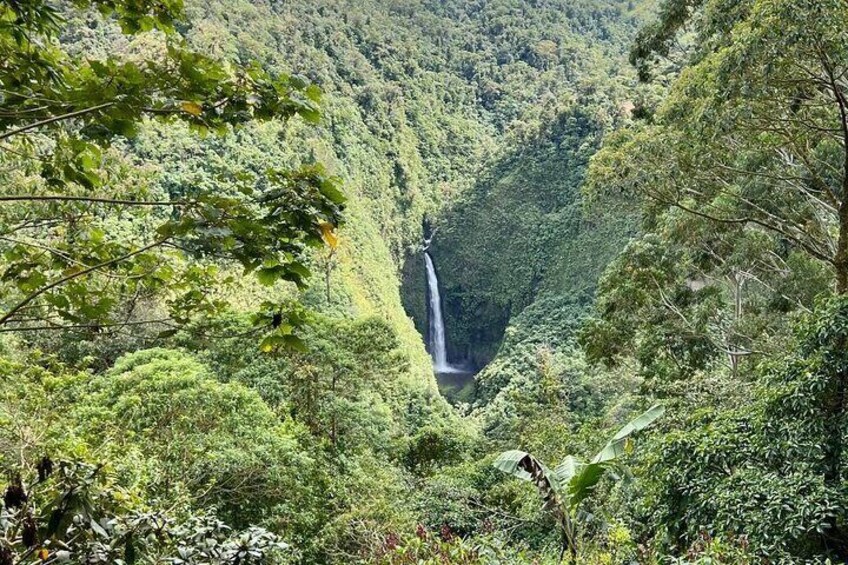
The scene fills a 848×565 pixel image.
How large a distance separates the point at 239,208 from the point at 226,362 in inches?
498

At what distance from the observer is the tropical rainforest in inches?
84.4

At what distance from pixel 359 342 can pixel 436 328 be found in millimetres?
35574

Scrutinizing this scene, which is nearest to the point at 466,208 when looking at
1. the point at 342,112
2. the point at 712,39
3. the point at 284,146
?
the point at 342,112

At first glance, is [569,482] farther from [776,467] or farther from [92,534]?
[92,534]

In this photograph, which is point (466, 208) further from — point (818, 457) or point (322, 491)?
point (818, 457)

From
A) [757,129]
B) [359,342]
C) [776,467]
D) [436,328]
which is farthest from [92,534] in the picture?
[436,328]

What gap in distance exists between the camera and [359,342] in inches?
569

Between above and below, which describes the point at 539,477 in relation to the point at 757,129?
below

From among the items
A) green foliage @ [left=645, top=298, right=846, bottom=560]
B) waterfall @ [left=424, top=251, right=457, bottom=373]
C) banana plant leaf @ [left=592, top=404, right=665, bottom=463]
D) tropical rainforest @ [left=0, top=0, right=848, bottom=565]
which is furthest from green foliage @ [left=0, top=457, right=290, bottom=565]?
waterfall @ [left=424, top=251, right=457, bottom=373]

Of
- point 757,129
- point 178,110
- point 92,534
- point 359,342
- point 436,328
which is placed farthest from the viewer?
point 436,328

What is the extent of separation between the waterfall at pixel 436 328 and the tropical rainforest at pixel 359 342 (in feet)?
54.3

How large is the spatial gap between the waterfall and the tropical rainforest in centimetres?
1655

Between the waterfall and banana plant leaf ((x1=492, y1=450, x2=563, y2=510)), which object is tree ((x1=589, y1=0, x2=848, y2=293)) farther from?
the waterfall

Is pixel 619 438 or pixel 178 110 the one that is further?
pixel 619 438
